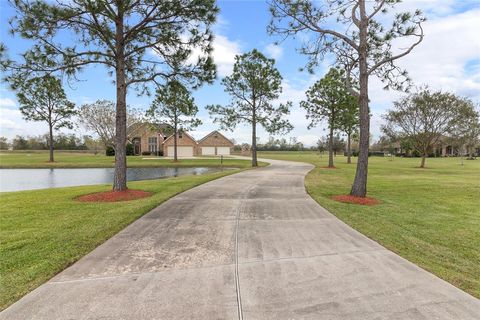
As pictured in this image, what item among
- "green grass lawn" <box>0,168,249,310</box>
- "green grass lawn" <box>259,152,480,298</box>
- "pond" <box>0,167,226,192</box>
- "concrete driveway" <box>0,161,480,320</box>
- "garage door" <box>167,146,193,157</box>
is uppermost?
"garage door" <box>167,146,193,157</box>

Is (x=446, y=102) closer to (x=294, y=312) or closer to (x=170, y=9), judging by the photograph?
(x=170, y=9)

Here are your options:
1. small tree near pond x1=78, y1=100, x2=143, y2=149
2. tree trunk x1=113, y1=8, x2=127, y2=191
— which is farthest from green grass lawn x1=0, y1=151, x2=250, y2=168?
tree trunk x1=113, y1=8, x2=127, y2=191

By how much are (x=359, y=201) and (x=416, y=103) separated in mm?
23388

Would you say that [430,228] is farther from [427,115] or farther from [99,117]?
[99,117]

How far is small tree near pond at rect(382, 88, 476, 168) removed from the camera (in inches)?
994

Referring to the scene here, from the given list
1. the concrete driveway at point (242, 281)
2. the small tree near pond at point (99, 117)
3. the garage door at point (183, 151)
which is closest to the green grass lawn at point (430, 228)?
the concrete driveway at point (242, 281)

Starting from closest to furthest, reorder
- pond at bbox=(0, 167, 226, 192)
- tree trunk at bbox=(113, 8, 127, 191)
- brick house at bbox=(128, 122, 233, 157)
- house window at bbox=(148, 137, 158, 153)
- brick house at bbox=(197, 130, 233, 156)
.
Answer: tree trunk at bbox=(113, 8, 127, 191), pond at bbox=(0, 167, 226, 192), brick house at bbox=(128, 122, 233, 157), house window at bbox=(148, 137, 158, 153), brick house at bbox=(197, 130, 233, 156)

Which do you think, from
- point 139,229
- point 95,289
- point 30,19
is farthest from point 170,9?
point 95,289

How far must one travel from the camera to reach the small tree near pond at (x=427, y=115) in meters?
25.2

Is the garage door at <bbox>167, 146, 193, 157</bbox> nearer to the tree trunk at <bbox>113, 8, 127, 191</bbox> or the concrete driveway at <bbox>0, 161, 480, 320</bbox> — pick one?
the tree trunk at <bbox>113, 8, 127, 191</bbox>

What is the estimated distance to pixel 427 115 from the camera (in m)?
26.3

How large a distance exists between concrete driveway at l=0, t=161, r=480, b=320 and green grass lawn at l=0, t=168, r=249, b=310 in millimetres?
229

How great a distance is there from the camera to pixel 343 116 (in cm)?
2500

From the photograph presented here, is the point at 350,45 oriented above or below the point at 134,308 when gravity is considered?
above
